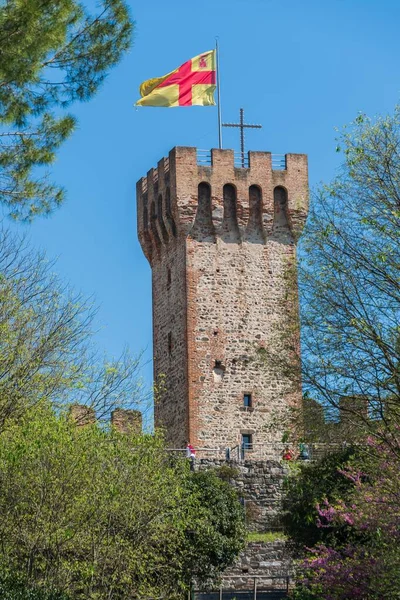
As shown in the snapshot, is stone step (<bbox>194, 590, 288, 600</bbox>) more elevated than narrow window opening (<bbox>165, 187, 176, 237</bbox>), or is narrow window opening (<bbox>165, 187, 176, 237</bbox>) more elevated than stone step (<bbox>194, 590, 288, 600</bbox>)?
narrow window opening (<bbox>165, 187, 176, 237</bbox>)

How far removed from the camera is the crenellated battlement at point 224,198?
155 feet

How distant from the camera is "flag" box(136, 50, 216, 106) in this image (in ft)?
153

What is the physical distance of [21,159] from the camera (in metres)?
23.5

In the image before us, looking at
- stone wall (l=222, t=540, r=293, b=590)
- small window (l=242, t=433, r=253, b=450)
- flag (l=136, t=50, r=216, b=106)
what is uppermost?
flag (l=136, t=50, r=216, b=106)

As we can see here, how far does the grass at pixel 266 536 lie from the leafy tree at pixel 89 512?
4.67 meters

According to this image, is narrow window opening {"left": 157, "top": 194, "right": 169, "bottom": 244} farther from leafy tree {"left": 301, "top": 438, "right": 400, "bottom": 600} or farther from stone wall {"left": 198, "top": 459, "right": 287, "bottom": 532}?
leafy tree {"left": 301, "top": 438, "right": 400, "bottom": 600}

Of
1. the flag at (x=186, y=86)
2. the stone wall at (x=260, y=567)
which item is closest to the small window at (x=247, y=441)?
the stone wall at (x=260, y=567)

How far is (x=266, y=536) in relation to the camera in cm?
3825

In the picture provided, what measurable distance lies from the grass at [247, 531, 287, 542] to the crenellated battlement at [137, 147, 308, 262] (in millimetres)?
11296

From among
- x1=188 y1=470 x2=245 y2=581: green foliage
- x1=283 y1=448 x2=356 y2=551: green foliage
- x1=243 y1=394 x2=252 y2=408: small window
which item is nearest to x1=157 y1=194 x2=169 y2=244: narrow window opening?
x1=243 y1=394 x2=252 y2=408: small window

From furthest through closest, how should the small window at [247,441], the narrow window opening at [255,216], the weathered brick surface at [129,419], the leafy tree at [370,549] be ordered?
the narrow window opening at [255,216] → the small window at [247,441] → the weathered brick surface at [129,419] → the leafy tree at [370,549]

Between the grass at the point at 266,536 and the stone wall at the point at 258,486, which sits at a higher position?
the stone wall at the point at 258,486

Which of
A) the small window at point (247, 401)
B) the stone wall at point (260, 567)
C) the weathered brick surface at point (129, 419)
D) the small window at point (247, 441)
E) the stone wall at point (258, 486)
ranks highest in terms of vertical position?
the small window at point (247, 401)

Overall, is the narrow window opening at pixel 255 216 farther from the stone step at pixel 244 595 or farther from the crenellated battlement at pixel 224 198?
the stone step at pixel 244 595
